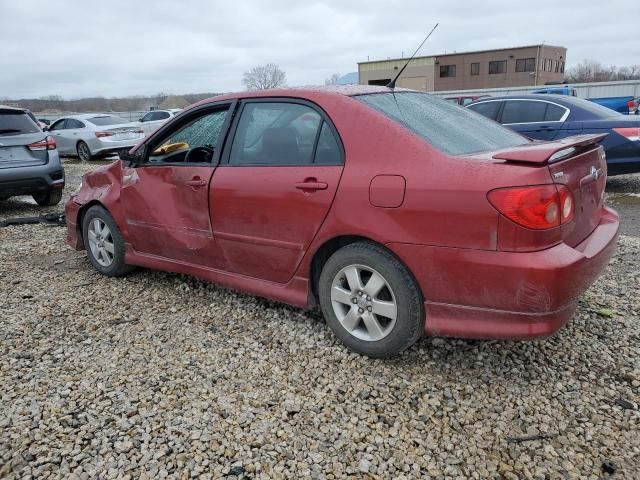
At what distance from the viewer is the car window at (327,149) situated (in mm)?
2977

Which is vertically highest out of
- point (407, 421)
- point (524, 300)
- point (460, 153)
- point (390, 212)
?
point (460, 153)

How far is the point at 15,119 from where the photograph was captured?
744cm

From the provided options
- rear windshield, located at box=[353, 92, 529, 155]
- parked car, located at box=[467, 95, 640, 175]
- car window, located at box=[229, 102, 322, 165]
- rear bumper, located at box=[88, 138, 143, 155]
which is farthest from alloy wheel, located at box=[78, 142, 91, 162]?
rear windshield, located at box=[353, 92, 529, 155]

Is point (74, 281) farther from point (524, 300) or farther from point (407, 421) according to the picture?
point (524, 300)

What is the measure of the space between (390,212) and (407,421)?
1035 millimetres

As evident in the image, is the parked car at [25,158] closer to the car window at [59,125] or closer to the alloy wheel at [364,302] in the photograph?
the alloy wheel at [364,302]

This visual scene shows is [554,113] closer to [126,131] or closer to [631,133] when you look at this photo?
[631,133]

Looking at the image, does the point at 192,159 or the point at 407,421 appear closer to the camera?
the point at 407,421

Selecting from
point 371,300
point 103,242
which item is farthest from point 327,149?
point 103,242

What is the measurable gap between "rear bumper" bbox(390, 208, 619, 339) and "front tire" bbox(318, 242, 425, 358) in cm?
9

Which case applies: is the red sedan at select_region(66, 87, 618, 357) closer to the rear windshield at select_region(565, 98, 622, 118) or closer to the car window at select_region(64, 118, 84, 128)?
the rear windshield at select_region(565, 98, 622, 118)

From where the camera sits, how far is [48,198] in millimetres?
8297

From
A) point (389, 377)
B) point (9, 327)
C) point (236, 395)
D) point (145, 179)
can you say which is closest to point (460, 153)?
point (389, 377)

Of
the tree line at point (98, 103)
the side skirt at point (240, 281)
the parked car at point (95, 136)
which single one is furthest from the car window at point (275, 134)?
the tree line at point (98, 103)
